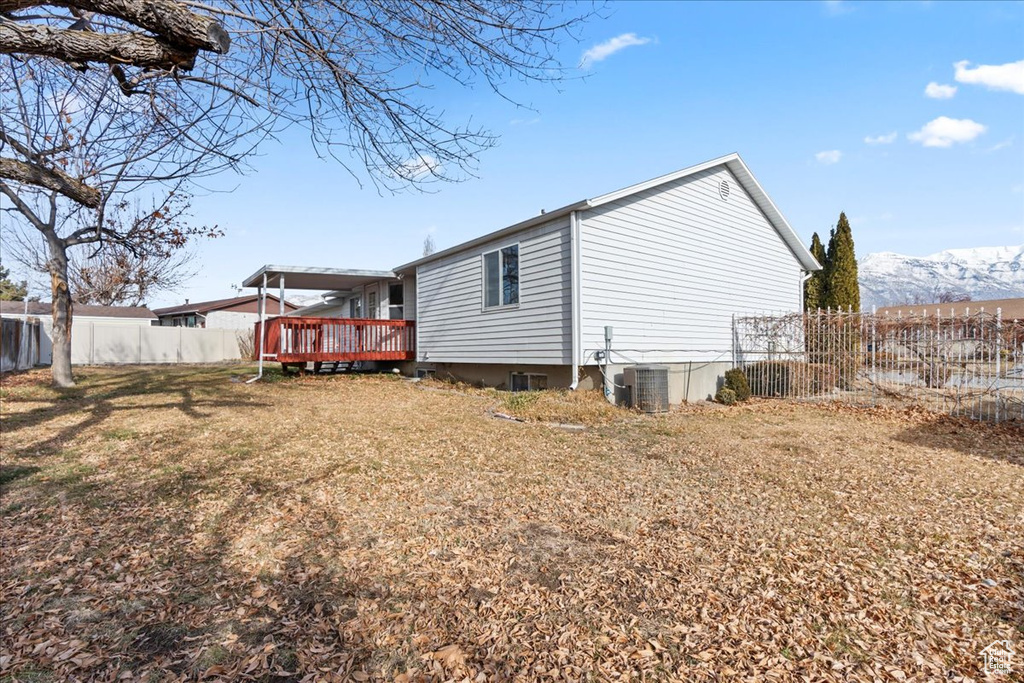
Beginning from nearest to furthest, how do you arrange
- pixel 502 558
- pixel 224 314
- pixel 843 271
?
pixel 502 558 → pixel 843 271 → pixel 224 314

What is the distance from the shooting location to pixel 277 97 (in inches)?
Answer: 181

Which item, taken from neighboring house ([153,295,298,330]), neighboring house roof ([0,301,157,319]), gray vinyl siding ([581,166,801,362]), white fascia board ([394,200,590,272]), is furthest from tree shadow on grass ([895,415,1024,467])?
neighboring house roof ([0,301,157,319])

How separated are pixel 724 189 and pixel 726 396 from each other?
17.4 feet

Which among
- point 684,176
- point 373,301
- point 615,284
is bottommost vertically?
point 615,284

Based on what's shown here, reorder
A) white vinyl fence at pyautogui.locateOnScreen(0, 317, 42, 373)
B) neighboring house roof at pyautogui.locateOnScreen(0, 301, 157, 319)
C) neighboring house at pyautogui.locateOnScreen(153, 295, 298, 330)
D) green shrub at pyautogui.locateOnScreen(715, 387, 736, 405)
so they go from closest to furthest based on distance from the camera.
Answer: green shrub at pyautogui.locateOnScreen(715, 387, 736, 405) < white vinyl fence at pyautogui.locateOnScreen(0, 317, 42, 373) < neighboring house roof at pyautogui.locateOnScreen(0, 301, 157, 319) < neighboring house at pyautogui.locateOnScreen(153, 295, 298, 330)

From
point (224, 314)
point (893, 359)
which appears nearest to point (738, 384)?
point (893, 359)

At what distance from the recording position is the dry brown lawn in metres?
2.44

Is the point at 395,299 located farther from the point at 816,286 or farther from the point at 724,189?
the point at 816,286

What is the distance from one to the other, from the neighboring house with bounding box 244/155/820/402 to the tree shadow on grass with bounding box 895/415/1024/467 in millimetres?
4258

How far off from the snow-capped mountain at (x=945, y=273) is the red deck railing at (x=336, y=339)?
9798cm

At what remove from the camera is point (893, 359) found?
9984 mm

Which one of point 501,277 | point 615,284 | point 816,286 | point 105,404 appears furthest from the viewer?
point 816,286

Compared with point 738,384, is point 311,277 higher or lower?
higher

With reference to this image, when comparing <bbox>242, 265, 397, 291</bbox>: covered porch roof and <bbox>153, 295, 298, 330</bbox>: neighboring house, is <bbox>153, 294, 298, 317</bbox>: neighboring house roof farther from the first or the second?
<bbox>242, 265, 397, 291</bbox>: covered porch roof
